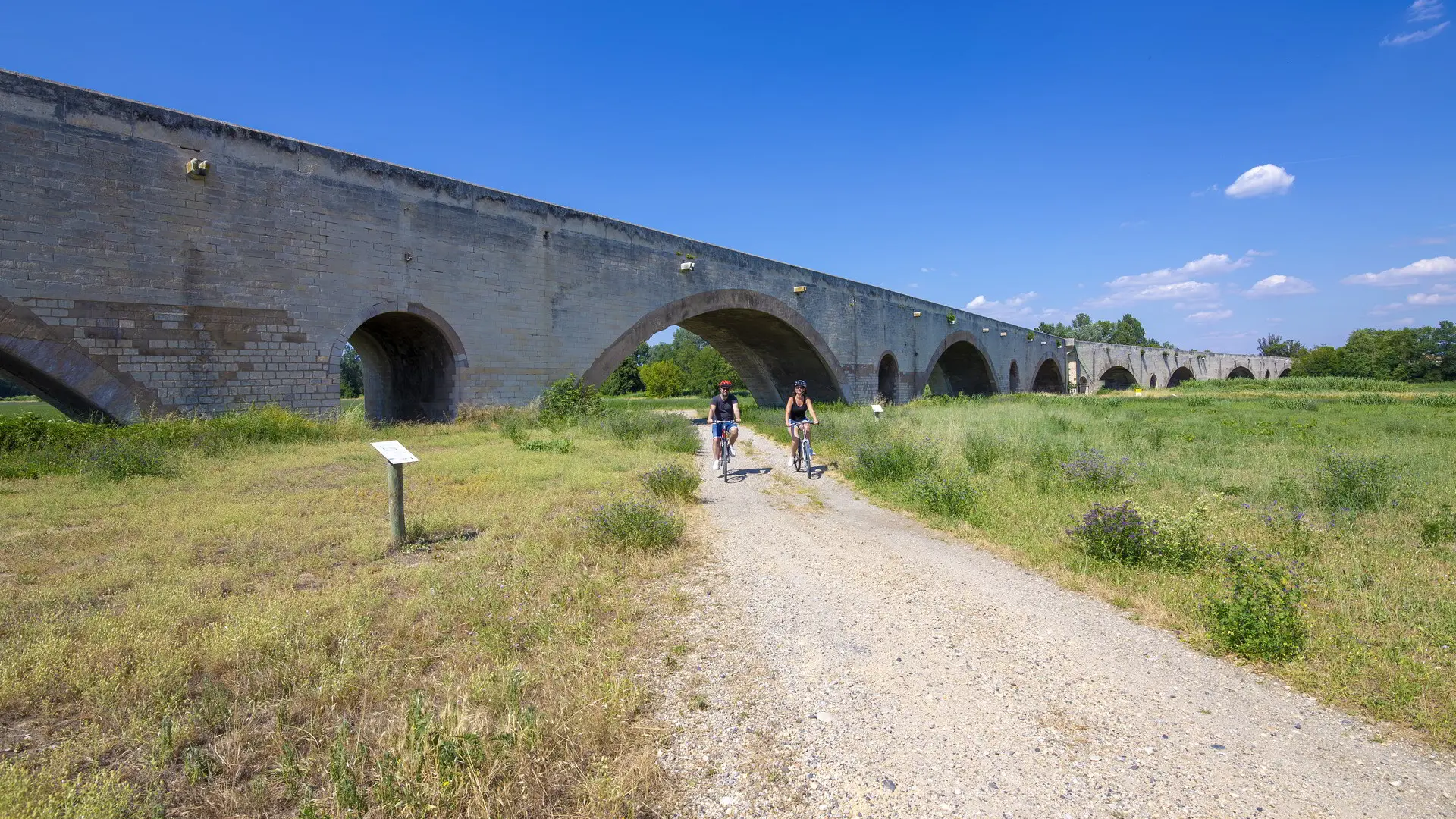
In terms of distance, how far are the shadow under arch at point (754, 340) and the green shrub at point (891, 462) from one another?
943 cm

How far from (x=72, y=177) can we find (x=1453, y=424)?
89.7 feet

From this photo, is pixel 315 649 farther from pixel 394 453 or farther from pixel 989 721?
pixel 989 721

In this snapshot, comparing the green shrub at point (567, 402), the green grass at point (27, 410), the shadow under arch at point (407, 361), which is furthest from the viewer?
the green shrub at point (567, 402)

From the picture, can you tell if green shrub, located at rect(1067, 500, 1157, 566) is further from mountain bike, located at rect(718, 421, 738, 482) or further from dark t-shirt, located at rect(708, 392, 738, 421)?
dark t-shirt, located at rect(708, 392, 738, 421)

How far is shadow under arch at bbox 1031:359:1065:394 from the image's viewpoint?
5212 centimetres

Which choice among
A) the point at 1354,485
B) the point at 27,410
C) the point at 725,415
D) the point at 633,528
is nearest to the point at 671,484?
the point at 725,415

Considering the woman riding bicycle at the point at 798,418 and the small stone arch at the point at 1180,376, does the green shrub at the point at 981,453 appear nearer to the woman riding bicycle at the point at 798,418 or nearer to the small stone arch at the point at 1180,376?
the woman riding bicycle at the point at 798,418

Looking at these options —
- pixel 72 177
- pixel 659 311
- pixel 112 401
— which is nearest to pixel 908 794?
pixel 112 401

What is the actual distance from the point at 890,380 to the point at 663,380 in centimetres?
3173

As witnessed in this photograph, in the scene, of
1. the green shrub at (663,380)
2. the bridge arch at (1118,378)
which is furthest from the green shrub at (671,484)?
the bridge arch at (1118,378)

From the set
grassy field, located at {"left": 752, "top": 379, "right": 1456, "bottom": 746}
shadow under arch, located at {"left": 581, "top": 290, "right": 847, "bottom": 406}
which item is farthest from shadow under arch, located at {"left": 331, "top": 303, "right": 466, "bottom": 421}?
grassy field, located at {"left": 752, "top": 379, "right": 1456, "bottom": 746}

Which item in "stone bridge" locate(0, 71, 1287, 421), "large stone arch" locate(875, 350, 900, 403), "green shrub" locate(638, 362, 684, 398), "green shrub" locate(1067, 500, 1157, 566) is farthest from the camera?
"green shrub" locate(638, 362, 684, 398)

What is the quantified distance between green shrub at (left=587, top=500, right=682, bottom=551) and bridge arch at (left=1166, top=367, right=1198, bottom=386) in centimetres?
8030

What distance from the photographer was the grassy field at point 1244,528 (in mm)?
3420
